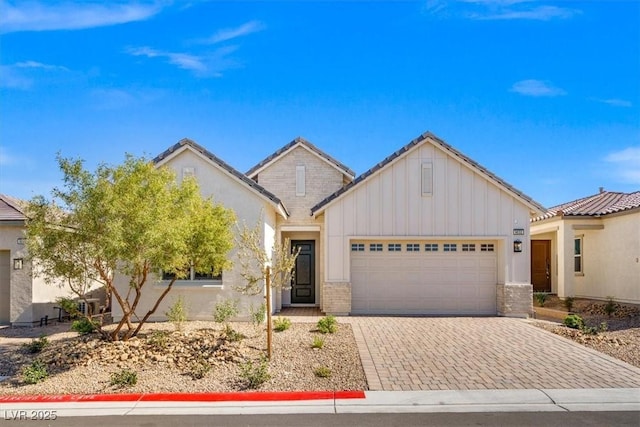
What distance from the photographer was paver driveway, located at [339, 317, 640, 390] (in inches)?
354

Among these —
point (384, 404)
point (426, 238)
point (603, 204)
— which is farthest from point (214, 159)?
point (603, 204)

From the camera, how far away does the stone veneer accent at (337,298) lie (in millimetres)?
16000

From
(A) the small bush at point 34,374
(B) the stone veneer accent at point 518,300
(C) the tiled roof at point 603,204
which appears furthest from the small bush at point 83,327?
(C) the tiled roof at point 603,204

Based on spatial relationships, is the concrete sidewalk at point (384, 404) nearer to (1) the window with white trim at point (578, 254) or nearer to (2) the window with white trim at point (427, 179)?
(2) the window with white trim at point (427, 179)

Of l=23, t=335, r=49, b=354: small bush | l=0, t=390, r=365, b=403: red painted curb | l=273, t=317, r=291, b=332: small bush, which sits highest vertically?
l=273, t=317, r=291, b=332: small bush

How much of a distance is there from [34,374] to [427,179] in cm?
1200

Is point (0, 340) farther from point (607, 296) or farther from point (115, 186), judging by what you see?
point (607, 296)

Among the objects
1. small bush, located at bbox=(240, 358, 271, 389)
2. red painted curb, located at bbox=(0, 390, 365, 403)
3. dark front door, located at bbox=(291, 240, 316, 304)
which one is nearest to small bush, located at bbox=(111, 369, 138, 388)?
red painted curb, located at bbox=(0, 390, 365, 403)

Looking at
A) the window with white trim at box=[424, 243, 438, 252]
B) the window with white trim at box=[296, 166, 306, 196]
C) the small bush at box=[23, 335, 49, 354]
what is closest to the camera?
the small bush at box=[23, 335, 49, 354]

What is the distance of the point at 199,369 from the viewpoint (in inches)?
383

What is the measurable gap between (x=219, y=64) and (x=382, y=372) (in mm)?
9368

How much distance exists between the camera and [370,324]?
14.4 metres

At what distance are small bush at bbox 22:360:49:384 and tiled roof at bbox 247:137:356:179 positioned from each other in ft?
35.7

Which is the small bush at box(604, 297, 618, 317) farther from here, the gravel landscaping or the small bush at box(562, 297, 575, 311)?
the gravel landscaping
